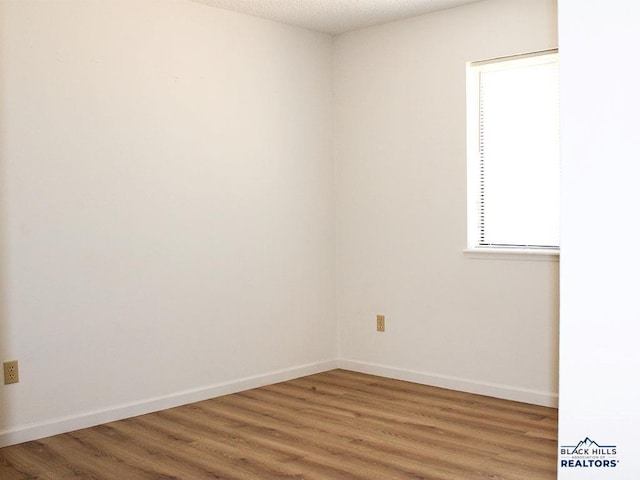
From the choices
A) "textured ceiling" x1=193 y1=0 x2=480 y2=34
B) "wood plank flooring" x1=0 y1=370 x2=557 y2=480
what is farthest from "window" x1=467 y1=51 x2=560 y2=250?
"wood plank flooring" x1=0 y1=370 x2=557 y2=480

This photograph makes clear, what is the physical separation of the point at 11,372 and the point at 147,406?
0.87 metres

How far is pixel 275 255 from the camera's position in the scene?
5.27 metres

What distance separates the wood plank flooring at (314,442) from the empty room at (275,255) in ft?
0.07

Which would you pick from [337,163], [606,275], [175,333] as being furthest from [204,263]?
[606,275]

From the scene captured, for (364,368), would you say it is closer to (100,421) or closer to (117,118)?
(100,421)

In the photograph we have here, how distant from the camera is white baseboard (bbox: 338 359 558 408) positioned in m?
4.58

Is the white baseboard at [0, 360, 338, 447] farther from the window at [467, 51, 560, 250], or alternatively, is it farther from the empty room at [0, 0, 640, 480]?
the window at [467, 51, 560, 250]

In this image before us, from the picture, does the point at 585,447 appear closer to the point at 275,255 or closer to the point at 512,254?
the point at 512,254

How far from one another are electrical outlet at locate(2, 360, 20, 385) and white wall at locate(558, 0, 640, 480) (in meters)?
2.73

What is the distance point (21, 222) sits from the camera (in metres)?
3.92

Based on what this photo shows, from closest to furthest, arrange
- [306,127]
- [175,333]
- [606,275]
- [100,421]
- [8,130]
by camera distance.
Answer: [606,275] → [8,130] → [100,421] → [175,333] → [306,127]

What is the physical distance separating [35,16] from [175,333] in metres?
1.98

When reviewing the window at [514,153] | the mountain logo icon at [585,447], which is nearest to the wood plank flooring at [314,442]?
the mountain logo icon at [585,447]

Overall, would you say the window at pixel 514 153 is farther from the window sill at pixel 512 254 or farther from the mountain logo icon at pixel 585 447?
the mountain logo icon at pixel 585 447
